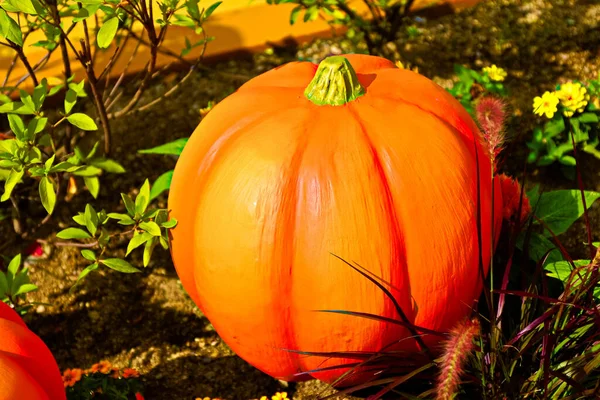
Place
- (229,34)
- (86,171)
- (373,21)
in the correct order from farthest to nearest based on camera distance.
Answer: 1. (373,21)
2. (229,34)
3. (86,171)

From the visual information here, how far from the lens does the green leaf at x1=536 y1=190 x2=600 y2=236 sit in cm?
251

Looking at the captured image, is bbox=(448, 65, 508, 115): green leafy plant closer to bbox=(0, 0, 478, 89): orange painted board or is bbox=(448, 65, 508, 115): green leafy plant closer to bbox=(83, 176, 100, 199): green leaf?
bbox=(0, 0, 478, 89): orange painted board

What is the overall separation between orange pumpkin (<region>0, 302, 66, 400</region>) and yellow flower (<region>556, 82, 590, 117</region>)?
7.02 feet

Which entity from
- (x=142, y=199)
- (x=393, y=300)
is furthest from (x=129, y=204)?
(x=393, y=300)

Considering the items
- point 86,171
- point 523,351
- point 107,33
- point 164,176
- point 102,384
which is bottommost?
point 102,384

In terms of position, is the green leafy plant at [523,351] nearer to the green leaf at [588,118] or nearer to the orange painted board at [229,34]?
the green leaf at [588,118]

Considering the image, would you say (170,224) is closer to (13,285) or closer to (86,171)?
(86,171)

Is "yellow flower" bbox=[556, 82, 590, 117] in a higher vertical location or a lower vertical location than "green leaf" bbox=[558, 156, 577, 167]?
higher

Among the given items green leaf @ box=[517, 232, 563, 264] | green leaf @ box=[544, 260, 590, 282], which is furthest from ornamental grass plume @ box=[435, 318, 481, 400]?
green leaf @ box=[517, 232, 563, 264]

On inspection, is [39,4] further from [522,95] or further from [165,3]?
[522,95]

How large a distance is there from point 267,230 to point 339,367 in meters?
0.41

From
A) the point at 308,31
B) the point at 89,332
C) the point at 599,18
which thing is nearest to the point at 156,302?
the point at 89,332

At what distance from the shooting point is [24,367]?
191 cm

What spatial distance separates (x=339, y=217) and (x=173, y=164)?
1533 mm
